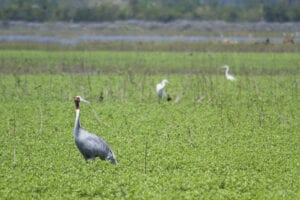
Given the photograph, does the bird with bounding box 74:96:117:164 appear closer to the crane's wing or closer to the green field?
the crane's wing

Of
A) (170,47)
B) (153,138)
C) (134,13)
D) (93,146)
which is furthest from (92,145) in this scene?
(134,13)

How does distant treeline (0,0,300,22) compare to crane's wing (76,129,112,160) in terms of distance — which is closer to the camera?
crane's wing (76,129,112,160)

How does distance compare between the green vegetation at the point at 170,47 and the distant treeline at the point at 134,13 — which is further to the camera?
the distant treeline at the point at 134,13

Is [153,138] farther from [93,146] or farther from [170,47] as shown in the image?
[170,47]

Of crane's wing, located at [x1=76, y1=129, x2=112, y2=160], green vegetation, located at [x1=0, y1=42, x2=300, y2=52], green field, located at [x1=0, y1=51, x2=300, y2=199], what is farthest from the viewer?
green vegetation, located at [x1=0, y1=42, x2=300, y2=52]

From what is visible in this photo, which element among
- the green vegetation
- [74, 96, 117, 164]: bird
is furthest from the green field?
the green vegetation

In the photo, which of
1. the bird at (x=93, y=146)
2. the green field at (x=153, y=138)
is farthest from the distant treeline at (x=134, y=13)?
the bird at (x=93, y=146)

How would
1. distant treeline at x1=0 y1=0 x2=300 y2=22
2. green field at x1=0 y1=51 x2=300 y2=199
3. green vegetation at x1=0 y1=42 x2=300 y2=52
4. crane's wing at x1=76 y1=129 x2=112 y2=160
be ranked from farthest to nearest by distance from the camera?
distant treeline at x1=0 y1=0 x2=300 y2=22 < green vegetation at x1=0 y1=42 x2=300 y2=52 < crane's wing at x1=76 y1=129 x2=112 y2=160 < green field at x1=0 y1=51 x2=300 y2=199

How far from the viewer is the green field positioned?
1116cm

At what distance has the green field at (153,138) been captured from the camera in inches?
440

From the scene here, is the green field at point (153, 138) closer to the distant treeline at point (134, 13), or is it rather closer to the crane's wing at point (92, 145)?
the crane's wing at point (92, 145)

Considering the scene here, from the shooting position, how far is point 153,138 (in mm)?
15836

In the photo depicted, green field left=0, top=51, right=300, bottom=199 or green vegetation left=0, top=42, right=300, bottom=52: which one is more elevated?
green field left=0, top=51, right=300, bottom=199

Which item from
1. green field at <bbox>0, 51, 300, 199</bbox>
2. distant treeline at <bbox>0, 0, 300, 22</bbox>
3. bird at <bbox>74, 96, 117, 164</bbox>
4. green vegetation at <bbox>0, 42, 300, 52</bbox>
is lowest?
distant treeline at <bbox>0, 0, 300, 22</bbox>
